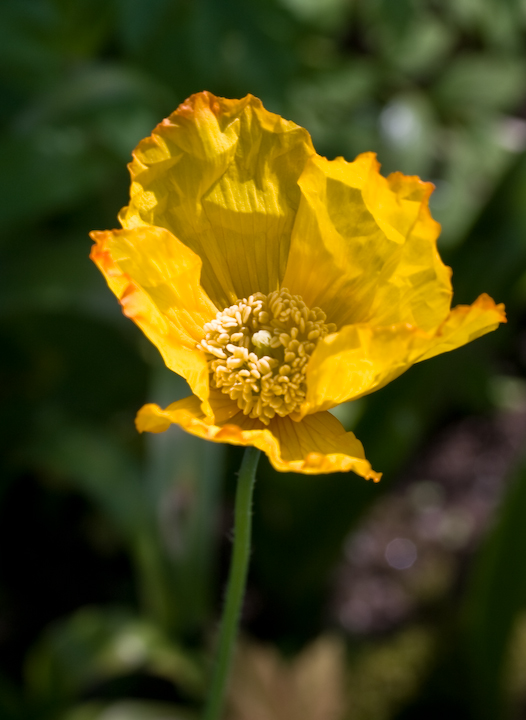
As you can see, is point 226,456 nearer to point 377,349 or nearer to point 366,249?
point 366,249

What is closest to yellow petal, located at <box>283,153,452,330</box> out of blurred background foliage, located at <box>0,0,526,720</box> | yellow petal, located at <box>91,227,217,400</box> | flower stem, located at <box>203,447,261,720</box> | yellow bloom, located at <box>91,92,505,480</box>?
yellow bloom, located at <box>91,92,505,480</box>

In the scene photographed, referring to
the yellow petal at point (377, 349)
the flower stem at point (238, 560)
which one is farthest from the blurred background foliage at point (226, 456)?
the yellow petal at point (377, 349)

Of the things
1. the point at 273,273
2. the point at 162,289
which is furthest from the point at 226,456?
the point at 162,289

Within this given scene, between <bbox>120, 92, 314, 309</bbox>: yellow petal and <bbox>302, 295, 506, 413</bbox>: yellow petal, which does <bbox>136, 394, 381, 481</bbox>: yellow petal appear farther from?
<bbox>120, 92, 314, 309</bbox>: yellow petal

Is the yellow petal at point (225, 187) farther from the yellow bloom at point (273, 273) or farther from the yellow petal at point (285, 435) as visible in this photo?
the yellow petal at point (285, 435)

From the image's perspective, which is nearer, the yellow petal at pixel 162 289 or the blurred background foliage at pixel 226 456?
the yellow petal at pixel 162 289

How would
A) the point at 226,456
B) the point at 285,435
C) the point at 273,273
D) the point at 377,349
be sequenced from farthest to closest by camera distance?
the point at 226,456 < the point at 273,273 < the point at 285,435 < the point at 377,349
